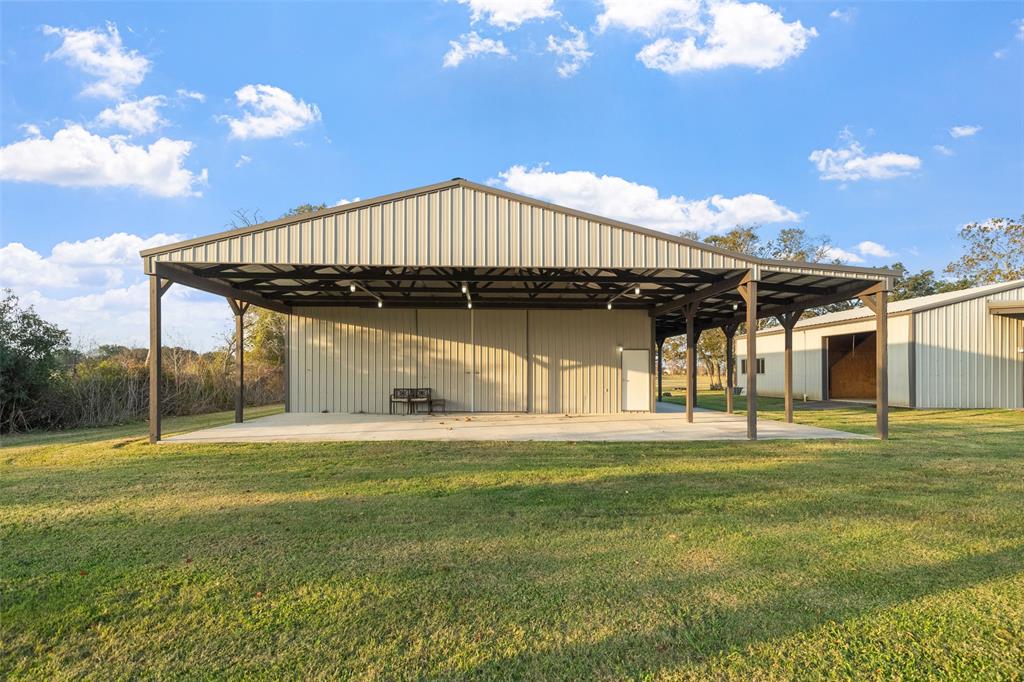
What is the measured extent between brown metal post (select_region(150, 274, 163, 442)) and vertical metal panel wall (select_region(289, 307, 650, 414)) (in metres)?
5.78

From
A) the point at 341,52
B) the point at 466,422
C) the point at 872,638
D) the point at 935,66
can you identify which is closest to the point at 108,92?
the point at 341,52

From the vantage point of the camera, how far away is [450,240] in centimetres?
885

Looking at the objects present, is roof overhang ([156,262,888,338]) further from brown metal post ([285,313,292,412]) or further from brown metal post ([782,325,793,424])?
brown metal post ([782,325,793,424])

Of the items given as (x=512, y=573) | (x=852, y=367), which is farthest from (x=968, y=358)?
(x=512, y=573)

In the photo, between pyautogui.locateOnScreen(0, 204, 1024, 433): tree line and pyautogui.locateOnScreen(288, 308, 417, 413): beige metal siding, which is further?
pyautogui.locateOnScreen(288, 308, 417, 413): beige metal siding

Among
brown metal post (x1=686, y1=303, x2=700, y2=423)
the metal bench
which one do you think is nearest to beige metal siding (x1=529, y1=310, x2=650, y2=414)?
brown metal post (x1=686, y1=303, x2=700, y2=423)

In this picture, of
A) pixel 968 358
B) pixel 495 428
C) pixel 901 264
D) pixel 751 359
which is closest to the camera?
pixel 751 359

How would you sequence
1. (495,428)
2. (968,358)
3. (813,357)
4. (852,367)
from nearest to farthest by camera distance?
(495,428), (968,358), (813,357), (852,367)

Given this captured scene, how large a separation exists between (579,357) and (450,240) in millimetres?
6916

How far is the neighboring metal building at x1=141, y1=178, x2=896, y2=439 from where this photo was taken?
874 cm

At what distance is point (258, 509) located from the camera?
4.66 m

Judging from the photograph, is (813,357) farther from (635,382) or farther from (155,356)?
(155,356)

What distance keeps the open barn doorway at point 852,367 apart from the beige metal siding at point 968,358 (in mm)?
4751

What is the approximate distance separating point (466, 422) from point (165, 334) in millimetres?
11137
